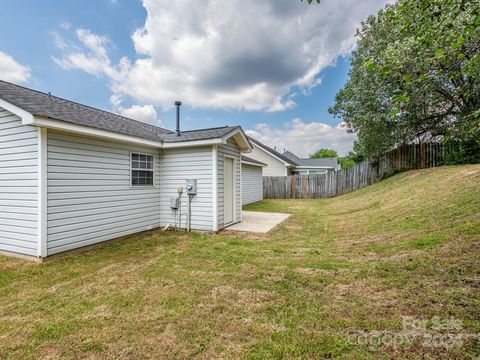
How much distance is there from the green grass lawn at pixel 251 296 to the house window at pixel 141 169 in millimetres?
2056

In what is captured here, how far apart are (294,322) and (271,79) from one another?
1183cm

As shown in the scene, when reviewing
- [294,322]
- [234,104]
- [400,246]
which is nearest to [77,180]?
[294,322]

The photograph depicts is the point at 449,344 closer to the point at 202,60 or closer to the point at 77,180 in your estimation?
the point at 77,180

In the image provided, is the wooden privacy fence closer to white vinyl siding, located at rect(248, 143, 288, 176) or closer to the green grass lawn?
white vinyl siding, located at rect(248, 143, 288, 176)

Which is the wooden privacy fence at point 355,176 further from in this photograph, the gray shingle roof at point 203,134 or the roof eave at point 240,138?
the gray shingle roof at point 203,134

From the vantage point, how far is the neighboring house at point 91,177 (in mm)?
4566

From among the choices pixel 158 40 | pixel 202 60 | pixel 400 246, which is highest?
pixel 158 40

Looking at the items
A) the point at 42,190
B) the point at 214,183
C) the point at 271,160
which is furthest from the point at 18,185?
the point at 271,160

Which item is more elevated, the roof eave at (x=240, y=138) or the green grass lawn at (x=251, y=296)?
the roof eave at (x=240, y=138)

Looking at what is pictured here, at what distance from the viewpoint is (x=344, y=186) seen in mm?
15672

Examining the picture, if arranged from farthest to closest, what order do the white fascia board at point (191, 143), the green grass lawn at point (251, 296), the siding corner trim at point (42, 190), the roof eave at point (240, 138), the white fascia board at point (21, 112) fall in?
the roof eave at point (240, 138) → the white fascia board at point (191, 143) → the siding corner trim at point (42, 190) → the white fascia board at point (21, 112) → the green grass lawn at point (251, 296)

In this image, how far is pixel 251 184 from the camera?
14.8m

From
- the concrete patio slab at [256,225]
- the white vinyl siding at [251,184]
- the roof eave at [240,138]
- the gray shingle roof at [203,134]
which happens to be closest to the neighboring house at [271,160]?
the white vinyl siding at [251,184]

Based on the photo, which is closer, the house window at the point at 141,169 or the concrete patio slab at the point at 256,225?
the house window at the point at 141,169
